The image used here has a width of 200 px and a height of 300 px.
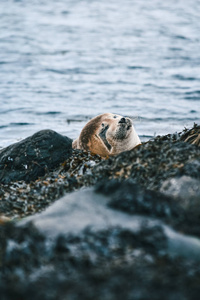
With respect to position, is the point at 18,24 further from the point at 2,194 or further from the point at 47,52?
the point at 2,194

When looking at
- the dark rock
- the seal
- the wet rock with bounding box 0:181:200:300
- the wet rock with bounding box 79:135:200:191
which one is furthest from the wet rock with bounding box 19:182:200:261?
the seal

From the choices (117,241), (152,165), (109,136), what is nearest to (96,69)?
(109,136)

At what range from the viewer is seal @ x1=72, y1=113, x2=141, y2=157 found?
614 centimetres

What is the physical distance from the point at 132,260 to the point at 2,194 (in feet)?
8.28

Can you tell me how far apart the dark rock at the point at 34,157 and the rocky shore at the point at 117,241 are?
175 centimetres

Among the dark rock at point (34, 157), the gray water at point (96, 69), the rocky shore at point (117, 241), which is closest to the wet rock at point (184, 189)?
the rocky shore at point (117, 241)

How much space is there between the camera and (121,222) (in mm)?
2848

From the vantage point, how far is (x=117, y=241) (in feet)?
8.87

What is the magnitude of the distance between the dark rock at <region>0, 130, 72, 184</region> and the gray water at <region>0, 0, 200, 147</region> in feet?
8.07

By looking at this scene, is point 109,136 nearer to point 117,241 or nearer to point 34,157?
point 34,157

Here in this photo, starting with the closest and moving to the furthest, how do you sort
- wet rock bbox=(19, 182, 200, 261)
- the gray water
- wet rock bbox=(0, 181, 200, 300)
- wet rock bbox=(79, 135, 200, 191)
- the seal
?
wet rock bbox=(0, 181, 200, 300) → wet rock bbox=(19, 182, 200, 261) → wet rock bbox=(79, 135, 200, 191) → the seal → the gray water

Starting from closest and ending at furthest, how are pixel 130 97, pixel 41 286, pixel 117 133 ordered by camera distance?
pixel 41 286
pixel 117 133
pixel 130 97

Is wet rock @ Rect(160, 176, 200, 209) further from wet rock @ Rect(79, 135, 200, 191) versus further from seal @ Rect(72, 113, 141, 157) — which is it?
seal @ Rect(72, 113, 141, 157)

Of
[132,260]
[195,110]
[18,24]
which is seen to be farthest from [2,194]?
[18,24]
